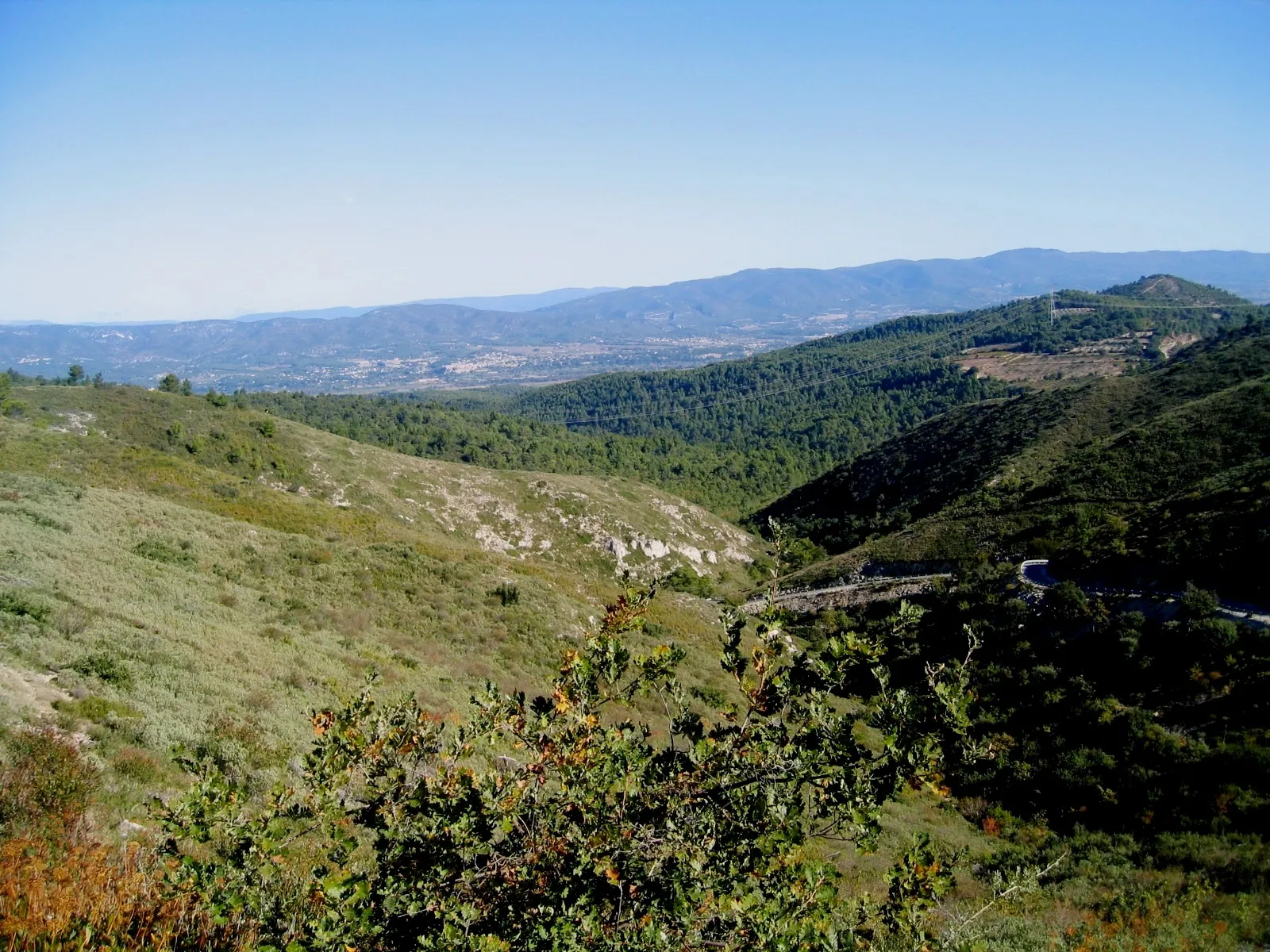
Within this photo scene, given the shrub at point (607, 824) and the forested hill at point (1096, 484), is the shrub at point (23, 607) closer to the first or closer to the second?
the shrub at point (607, 824)

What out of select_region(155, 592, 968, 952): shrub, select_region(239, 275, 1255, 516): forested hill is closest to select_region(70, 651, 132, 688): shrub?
select_region(155, 592, 968, 952): shrub

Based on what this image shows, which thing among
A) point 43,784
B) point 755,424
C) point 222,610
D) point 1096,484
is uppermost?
point 43,784

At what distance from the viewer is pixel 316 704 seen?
12.2 metres

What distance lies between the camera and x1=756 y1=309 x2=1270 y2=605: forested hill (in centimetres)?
3128

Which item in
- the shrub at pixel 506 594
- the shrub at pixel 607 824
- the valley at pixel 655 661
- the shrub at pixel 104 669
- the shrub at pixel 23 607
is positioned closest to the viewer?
the shrub at pixel 607 824

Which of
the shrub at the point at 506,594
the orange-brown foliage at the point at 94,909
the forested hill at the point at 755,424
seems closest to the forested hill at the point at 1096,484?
the shrub at the point at 506,594

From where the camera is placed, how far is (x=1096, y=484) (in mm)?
47938

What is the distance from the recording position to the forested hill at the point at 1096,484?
31.3m

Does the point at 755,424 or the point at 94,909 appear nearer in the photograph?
the point at 94,909

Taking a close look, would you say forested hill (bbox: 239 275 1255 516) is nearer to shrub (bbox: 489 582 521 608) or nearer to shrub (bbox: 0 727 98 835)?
shrub (bbox: 489 582 521 608)

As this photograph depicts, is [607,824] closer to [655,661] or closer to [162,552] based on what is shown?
[655,661]

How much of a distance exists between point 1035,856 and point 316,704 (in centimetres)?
1540

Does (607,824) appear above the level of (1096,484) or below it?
above

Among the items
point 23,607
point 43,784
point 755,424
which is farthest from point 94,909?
point 755,424
